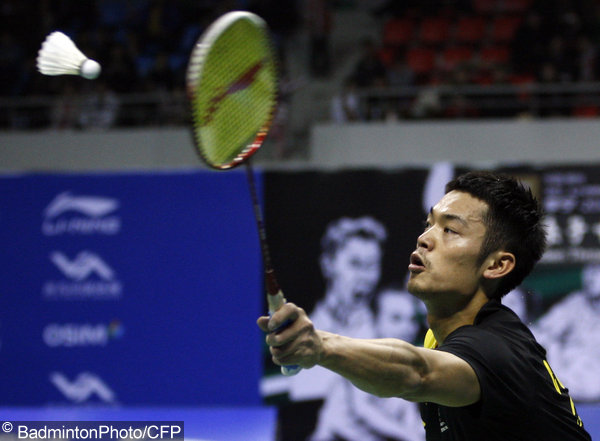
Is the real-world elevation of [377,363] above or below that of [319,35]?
below

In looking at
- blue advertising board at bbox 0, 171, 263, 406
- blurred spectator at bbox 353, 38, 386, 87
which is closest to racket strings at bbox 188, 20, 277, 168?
blue advertising board at bbox 0, 171, 263, 406

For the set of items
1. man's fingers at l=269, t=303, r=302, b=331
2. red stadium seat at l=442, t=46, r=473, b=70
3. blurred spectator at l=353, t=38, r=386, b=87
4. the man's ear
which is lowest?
the man's ear

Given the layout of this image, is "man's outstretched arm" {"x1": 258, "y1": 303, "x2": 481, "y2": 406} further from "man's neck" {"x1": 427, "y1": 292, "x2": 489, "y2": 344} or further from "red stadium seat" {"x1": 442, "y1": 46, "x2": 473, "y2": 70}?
"red stadium seat" {"x1": 442, "y1": 46, "x2": 473, "y2": 70}

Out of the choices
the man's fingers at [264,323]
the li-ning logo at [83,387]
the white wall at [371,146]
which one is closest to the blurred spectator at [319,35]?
the white wall at [371,146]

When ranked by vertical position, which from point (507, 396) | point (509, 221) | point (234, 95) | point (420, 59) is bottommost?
point (507, 396)

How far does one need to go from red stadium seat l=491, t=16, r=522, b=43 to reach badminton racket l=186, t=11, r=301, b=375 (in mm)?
9040

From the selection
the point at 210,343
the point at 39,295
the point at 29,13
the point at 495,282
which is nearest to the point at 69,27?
the point at 29,13

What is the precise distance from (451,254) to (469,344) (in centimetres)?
40

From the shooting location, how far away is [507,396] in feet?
7.61

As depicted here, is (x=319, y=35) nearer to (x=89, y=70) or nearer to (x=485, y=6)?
(x=485, y=6)

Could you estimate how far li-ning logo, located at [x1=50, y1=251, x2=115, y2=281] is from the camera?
7.43 metres

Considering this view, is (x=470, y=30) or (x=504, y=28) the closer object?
(x=504, y=28)

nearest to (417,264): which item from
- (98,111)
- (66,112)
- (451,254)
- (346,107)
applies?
(451,254)

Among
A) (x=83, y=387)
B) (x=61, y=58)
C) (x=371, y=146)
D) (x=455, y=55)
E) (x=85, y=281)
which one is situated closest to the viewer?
(x=61, y=58)
